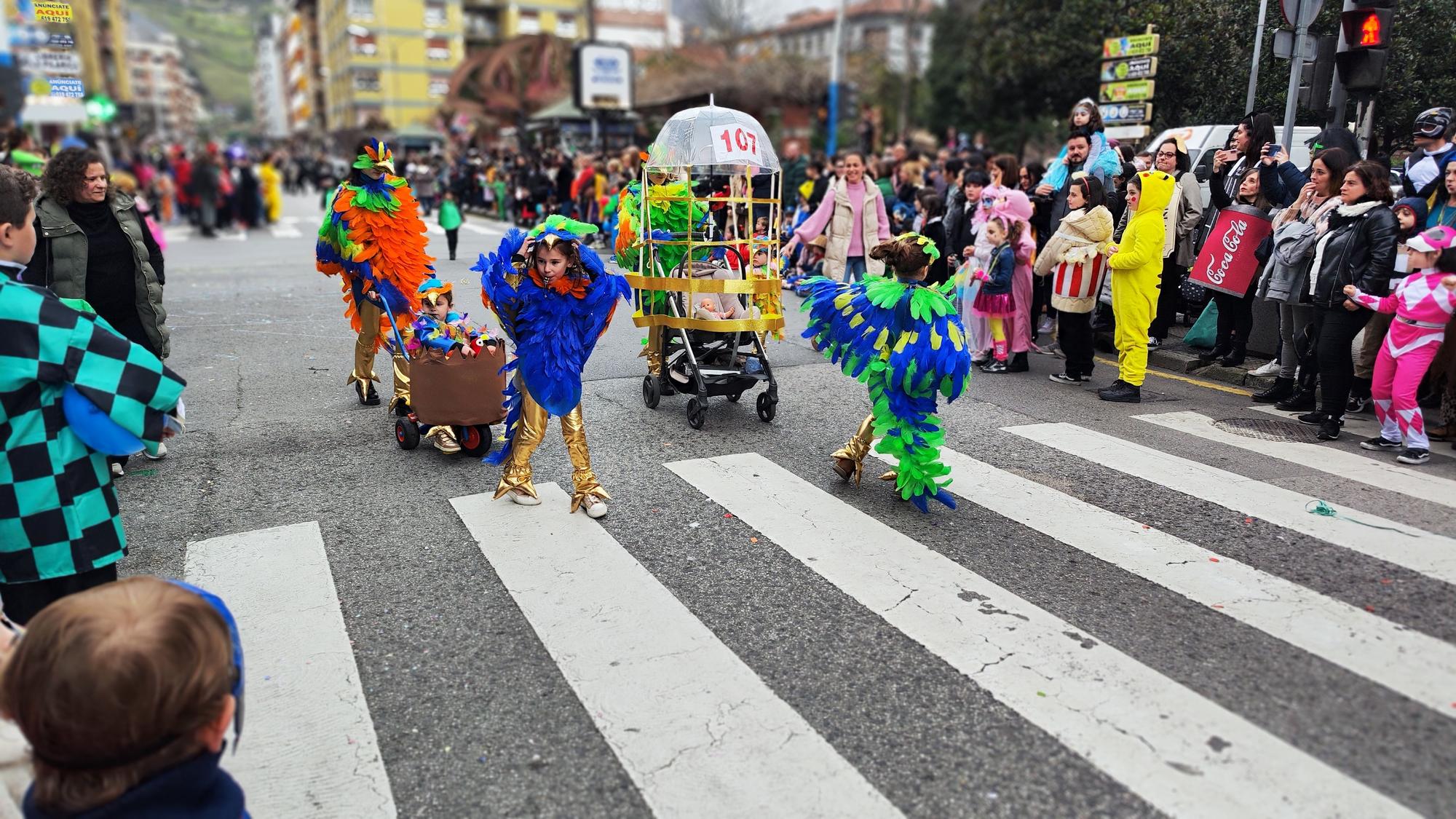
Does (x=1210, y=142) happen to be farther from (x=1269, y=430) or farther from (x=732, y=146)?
(x=732, y=146)

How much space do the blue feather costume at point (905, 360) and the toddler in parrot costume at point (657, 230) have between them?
2.20 meters

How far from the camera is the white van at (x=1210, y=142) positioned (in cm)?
1008

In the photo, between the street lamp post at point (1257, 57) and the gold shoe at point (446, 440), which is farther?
the street lamp post at point (1257, 57)

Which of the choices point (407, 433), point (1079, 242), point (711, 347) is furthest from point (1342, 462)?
point (407, 433)

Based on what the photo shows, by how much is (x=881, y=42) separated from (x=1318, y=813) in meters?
57.8

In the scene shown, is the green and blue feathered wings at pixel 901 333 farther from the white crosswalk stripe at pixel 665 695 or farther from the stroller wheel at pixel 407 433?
the stroller wheel at pixel 407 433

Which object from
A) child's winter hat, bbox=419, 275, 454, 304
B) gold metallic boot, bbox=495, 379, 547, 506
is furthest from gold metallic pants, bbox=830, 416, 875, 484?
child's winter hat, bbox=419, 275, 454, 304

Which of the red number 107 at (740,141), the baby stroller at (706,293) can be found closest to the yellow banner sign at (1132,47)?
the baby stroller at (706,293)

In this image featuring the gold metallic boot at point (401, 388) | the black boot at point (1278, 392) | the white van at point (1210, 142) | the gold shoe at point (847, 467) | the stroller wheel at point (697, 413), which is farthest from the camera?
the white van at point (1210, 142)

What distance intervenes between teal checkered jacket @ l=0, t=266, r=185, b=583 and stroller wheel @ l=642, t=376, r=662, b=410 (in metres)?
4.79

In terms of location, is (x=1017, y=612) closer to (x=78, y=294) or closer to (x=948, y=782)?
(x=948, y=782)

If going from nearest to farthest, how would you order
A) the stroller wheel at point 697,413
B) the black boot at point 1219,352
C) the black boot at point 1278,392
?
1. the stroller wheel at point 697,413
2. the black boot at point 1278,392
3. the black boot at point 1219,352

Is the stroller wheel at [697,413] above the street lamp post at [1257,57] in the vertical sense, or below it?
below

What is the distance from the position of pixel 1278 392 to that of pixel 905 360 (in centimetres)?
434
